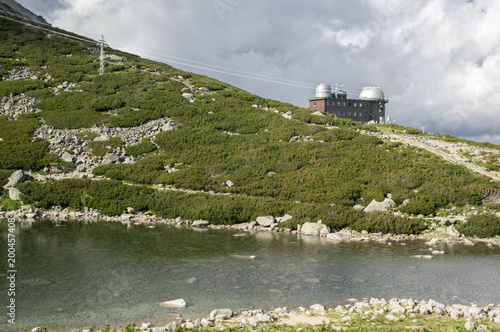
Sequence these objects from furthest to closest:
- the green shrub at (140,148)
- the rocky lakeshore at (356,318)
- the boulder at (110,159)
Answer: the green shrub at (140,148), the boulder at (110,159), the rocky lakeshore at (356,318)

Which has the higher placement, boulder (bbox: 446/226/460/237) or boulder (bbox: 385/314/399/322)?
boulder (bbox: 446/226/460/237)

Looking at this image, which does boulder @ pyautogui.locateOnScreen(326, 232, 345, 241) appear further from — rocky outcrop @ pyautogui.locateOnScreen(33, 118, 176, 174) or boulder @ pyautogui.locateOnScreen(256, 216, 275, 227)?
rocky outcrop @ pyautogui.locateOnScreen(33, 118, 176, 174)

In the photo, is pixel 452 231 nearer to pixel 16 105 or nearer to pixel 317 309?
pixel 317 309

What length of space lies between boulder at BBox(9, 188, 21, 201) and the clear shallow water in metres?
5.62

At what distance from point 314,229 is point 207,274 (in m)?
10.9

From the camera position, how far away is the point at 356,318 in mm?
11977

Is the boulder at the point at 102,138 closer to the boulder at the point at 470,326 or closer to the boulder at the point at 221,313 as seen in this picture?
the boulder at the point at 221,313

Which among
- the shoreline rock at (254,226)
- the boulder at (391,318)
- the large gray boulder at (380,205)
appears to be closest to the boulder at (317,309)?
the boulder at (391,318)

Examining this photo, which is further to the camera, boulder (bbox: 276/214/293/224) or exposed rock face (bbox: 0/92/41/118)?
exposed rock face (bbox: 0/92/41/118)

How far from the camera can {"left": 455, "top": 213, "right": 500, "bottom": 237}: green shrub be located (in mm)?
25259

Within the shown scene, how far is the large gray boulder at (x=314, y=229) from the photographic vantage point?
84.9 feet

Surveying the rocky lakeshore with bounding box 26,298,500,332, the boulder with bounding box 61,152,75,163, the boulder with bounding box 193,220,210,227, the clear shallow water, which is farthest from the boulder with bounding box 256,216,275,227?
the boulder with bounding box 61,152,75,163

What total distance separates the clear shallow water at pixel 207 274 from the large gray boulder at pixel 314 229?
1.10 metres

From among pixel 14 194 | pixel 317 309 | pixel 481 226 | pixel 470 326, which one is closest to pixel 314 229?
pixel 481 226
